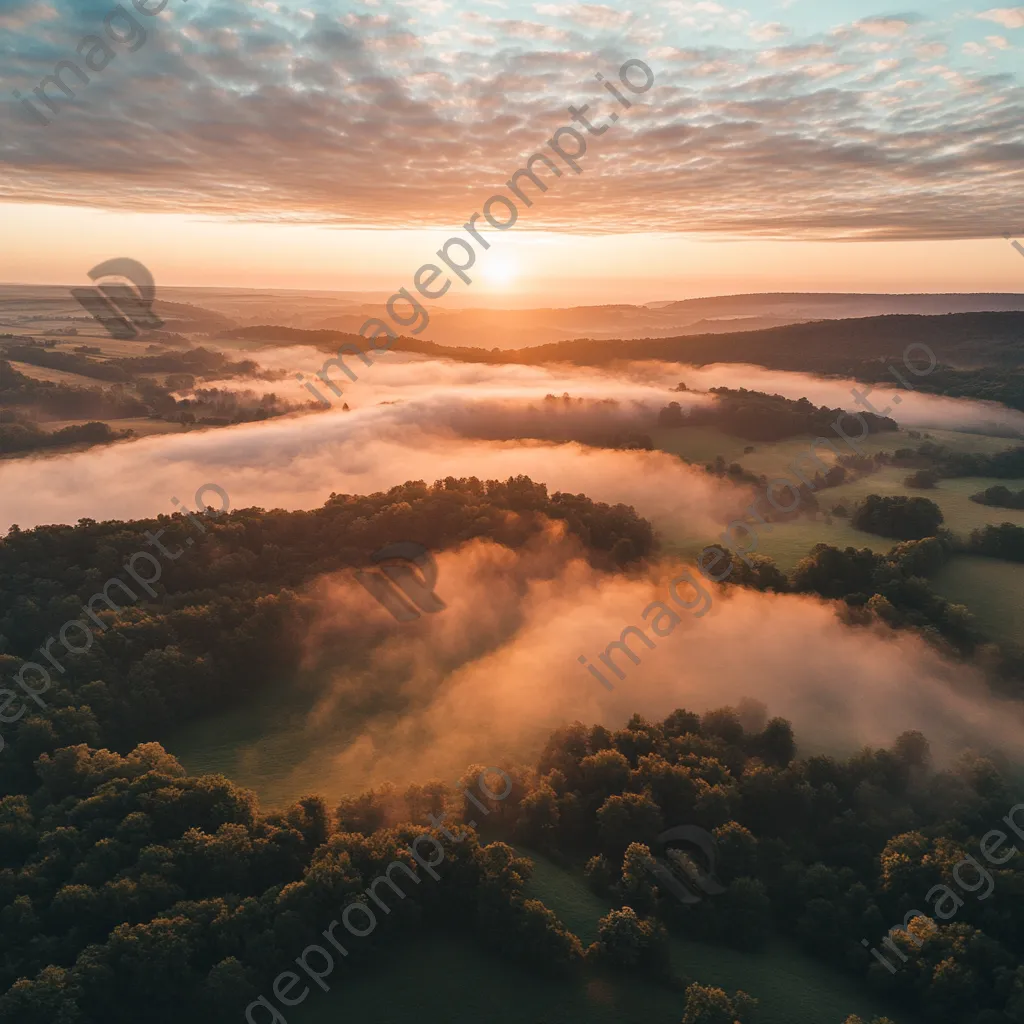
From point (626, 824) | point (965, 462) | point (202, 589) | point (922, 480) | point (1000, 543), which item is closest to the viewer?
point (626, 824)

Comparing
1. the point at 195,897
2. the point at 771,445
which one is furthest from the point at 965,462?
the point at 195,897

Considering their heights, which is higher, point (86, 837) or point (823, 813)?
point (823, 813)

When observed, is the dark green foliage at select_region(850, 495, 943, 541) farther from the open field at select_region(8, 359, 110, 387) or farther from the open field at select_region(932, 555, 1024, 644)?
the open field at select_region(8, 359, 110, 387)

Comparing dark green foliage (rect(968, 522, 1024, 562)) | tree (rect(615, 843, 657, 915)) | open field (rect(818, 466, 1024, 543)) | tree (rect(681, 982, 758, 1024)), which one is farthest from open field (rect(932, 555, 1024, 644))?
tree (rect(681, 982, 758, 1024))

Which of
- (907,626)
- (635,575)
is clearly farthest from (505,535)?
(907,626)

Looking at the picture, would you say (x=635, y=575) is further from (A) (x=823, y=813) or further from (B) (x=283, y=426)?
(B) (x=283, y=426)

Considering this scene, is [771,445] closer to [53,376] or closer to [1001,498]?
[1001,498]
